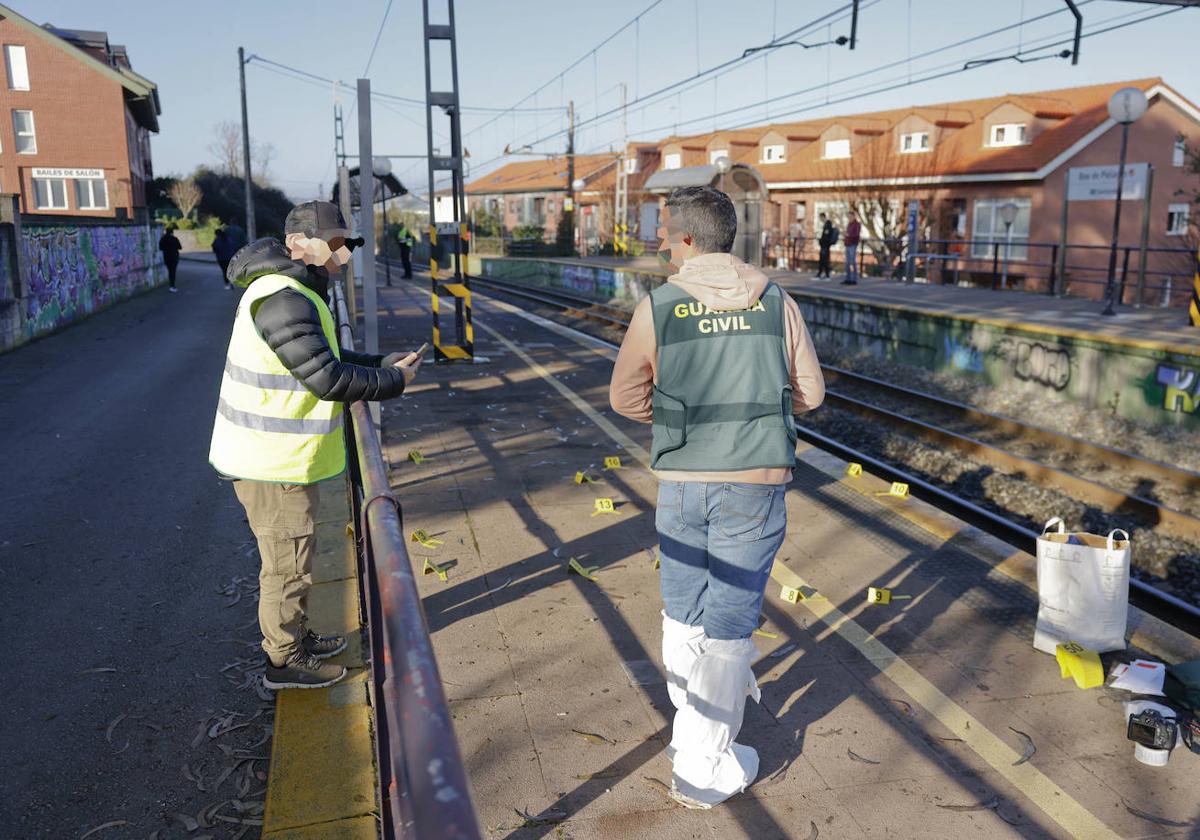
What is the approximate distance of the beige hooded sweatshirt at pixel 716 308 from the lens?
3.10m

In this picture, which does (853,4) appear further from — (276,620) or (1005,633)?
(276,620)

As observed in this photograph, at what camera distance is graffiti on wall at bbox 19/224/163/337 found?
60.1ft

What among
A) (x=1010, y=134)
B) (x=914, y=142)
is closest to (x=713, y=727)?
(x=1010, y=134)

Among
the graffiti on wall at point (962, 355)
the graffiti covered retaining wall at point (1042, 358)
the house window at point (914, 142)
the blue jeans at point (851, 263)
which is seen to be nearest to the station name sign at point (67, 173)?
the blue jeans at point (851, 263)

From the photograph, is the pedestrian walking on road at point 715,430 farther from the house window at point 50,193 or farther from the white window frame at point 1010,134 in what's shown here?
the house window at point 50,193

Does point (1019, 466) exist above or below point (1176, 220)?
below

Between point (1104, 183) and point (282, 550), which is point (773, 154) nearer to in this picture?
point (1104, 183)

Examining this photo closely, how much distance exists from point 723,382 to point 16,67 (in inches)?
1890

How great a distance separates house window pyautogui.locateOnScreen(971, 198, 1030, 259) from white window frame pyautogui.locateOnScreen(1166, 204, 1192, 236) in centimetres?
494

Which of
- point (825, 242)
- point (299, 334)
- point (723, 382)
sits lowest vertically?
point (723, 382)

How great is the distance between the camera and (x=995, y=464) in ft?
33.3

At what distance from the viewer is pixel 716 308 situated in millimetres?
3094

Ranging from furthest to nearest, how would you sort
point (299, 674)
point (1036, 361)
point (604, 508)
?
point (1036, 361)
point (604, 508)
point (299, 674)

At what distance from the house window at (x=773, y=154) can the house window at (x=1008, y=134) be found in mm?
13860
